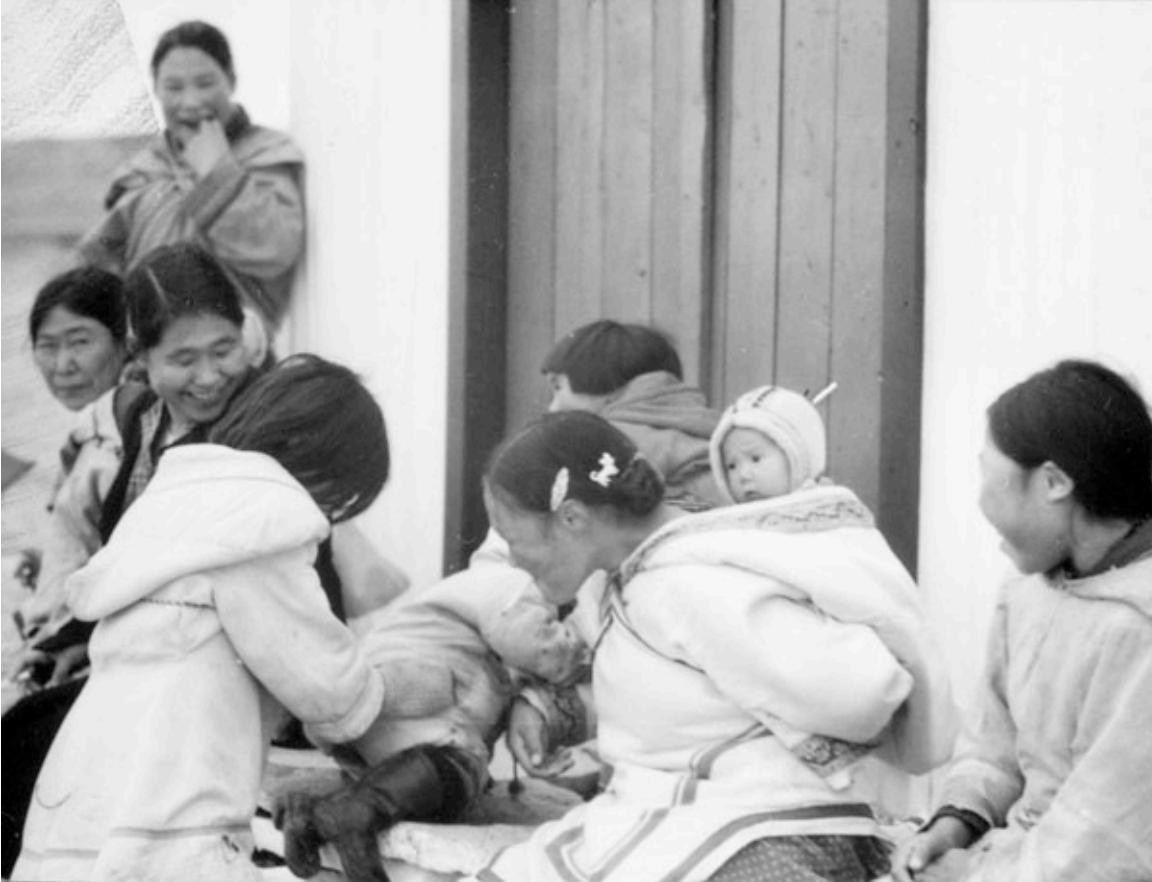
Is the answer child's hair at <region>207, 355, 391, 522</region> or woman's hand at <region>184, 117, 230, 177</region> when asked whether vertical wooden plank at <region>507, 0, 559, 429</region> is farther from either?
child's hair at <region>207, 355, 391, 522</region>

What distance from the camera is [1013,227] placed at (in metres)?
4.48

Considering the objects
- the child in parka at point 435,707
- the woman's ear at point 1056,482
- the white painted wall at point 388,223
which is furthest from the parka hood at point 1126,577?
the white painted wall at point 388,223

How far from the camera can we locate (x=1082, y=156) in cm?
431

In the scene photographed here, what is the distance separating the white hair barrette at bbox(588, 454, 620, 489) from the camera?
11.8ft

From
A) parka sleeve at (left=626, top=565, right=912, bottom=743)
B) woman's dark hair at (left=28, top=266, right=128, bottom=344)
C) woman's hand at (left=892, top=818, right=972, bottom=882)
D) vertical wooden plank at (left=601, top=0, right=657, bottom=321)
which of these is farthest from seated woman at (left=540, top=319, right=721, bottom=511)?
woman's dark hair at (left=28, top=266, right=128, bottom=344)

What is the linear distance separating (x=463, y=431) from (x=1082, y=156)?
2.31 meters

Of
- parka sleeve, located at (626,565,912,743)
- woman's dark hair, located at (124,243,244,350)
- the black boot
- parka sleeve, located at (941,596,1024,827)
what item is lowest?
the black boot

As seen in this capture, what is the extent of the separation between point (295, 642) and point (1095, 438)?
1.52m

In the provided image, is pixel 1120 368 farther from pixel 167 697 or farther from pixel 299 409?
pixel 167 697

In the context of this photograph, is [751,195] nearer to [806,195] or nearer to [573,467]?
[806,195]

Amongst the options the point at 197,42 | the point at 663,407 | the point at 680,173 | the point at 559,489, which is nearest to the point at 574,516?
the point at 559,489

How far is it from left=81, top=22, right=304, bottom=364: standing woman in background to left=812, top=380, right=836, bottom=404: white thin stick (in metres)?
2.34

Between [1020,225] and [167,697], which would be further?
[1020,225]

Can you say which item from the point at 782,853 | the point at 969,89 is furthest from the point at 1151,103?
the point at 782,853
